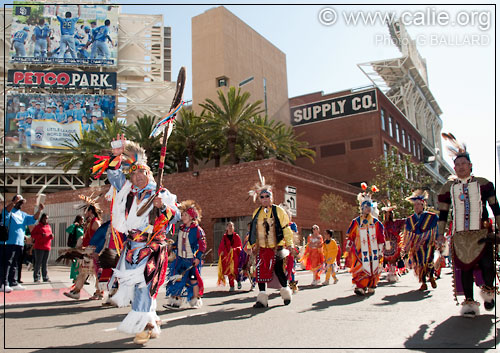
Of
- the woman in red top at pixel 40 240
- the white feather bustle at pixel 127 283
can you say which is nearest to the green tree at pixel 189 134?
the woman in red top at pixel 40 240

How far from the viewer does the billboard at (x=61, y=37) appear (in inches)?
1997

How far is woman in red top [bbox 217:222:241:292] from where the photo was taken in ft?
34.9

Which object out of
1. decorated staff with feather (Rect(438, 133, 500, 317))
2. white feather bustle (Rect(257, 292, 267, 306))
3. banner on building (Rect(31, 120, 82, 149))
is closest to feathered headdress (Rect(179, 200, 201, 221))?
white feather bustle (Rect(257, 292, 267, 306))

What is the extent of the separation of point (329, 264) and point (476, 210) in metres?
6.75

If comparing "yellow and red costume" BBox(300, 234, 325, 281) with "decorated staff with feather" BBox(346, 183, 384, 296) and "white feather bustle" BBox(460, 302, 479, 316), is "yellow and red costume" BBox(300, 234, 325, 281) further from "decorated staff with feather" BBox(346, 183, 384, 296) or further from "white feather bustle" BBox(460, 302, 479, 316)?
"white feather bustle" BBox(460, 302, 479, 316)

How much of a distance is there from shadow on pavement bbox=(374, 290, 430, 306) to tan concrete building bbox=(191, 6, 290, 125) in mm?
33945

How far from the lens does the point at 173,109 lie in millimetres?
5676

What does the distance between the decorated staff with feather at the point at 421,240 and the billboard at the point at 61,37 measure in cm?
4881

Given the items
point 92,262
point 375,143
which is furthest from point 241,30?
point 92,262

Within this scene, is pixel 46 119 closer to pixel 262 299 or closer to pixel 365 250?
pixel 365 250

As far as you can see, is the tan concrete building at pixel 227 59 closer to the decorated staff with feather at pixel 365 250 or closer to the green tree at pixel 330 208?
the green tree at pixel 330 208

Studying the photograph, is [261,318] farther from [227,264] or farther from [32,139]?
[32,139]

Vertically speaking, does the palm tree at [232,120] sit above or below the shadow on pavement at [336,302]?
above

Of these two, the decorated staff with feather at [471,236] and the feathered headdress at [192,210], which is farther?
the feathered headdress at [192,210]
